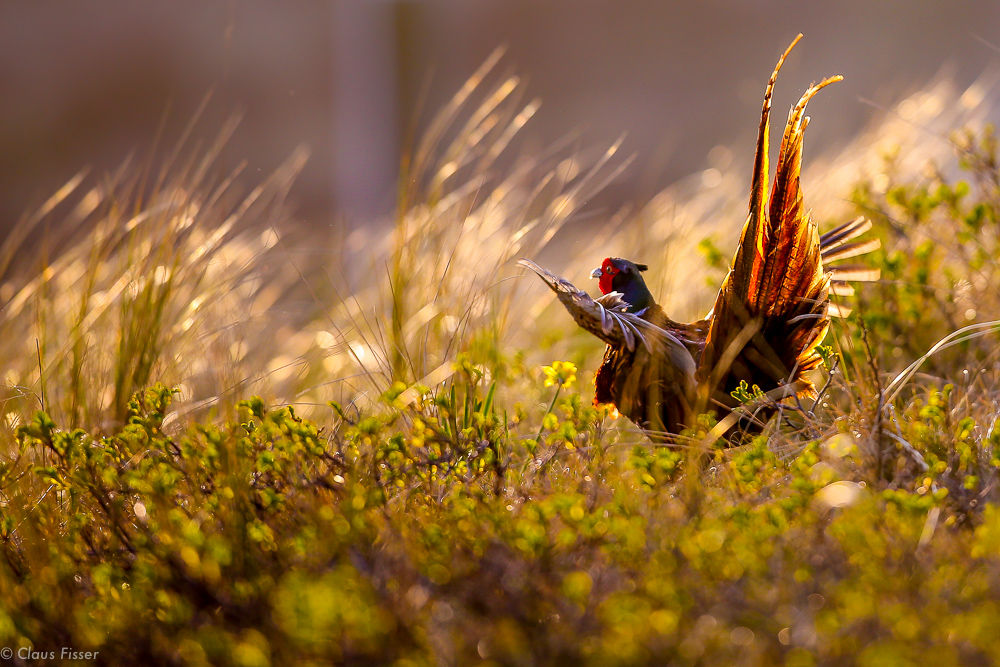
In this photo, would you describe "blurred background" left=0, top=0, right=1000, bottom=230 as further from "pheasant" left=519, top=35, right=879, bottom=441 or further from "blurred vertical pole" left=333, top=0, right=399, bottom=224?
"pheasant" left=519, top=35, right=879, bottom=441

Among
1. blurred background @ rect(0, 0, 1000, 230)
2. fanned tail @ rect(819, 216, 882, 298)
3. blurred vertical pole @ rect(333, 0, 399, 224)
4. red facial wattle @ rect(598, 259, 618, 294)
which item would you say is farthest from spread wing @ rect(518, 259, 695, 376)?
blurred background @ rect(0, 0, 1000, 230)

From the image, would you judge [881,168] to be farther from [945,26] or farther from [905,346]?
[945,26]

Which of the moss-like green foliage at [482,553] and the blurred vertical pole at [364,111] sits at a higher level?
the blurred vertical pole at [364,111]

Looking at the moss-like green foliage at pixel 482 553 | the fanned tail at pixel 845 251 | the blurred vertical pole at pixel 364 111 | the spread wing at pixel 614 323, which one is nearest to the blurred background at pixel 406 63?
the blurred vertical pole at pixel 364 111

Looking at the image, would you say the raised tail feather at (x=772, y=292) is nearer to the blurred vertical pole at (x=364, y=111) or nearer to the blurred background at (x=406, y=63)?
the blurred vertical pole at (x=364, y=111)

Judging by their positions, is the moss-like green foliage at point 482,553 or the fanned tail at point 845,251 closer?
the moss-like green foliage at point 482,553

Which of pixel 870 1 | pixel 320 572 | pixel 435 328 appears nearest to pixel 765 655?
pixel 320 572
